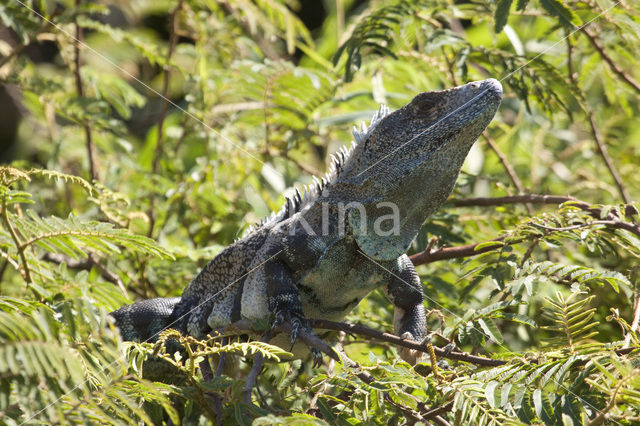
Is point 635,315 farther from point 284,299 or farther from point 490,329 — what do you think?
point 284,299

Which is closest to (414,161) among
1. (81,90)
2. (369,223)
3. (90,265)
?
(369,223)

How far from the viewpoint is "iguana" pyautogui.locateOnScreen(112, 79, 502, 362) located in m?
4.43

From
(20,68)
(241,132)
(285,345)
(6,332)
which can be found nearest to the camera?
(6,332)

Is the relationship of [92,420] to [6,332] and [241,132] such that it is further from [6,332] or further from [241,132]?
[241,132]

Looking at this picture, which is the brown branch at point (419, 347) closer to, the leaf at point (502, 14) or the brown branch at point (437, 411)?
the brown branch at point (437, 411)

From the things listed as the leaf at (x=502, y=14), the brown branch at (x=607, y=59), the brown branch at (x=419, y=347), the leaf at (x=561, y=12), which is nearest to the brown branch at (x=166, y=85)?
the leaf at (x=502, y=14)

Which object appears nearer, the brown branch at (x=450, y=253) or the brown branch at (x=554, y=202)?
the brown branch at (x=554, y=202)

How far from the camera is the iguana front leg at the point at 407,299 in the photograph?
4.88m

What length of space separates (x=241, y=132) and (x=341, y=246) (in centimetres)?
360

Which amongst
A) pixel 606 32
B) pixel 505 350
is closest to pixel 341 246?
pixel 505 350

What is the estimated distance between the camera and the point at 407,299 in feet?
16.3

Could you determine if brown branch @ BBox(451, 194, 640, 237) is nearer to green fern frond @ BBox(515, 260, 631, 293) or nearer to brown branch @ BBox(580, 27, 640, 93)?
green fern frond @ BBox(515, 260, 631, 293)

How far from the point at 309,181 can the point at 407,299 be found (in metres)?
2.96

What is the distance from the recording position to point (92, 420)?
3016 millimetres
